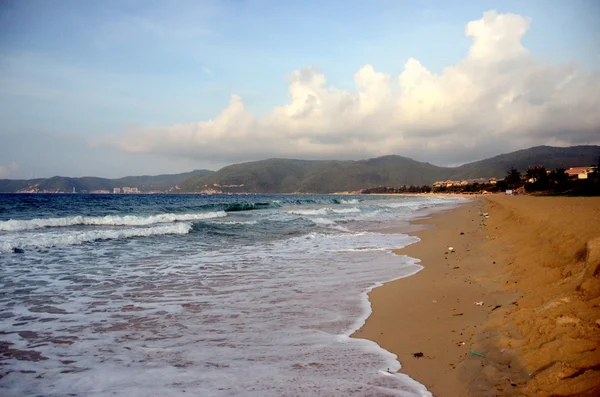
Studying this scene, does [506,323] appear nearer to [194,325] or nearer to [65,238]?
[194,325]

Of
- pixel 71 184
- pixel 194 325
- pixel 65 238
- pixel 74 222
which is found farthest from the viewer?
pixel 71 184

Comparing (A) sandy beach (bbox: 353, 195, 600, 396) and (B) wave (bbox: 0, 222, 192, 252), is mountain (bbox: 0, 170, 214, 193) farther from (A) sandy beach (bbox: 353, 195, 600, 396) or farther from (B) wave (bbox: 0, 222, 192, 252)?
(A) sandy beach (bbox: 353, 195, 600, 396)

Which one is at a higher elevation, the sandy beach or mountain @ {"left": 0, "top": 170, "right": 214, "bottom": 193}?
mountain @ {"left": 0, "top": 170, "right": 214, "bottom": 193}

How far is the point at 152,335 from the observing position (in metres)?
4.98

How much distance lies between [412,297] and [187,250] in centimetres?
958

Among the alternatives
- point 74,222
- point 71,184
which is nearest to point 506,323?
point 74,222

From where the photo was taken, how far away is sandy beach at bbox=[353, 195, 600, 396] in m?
3.05

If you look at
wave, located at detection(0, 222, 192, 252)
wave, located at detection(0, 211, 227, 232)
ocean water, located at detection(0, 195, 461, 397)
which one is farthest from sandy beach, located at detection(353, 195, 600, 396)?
wave, located at detection(0, 211, 227, 232)

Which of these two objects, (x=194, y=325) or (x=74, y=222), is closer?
(x=194, y=325)

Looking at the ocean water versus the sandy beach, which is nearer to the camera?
the sandy beach

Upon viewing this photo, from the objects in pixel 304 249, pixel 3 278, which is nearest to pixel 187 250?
pixel 304 249

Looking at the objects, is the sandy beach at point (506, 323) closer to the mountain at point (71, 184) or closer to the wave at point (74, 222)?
the wave at point (74, 222)

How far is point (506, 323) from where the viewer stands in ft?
14.2

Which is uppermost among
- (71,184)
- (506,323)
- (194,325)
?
(71,184)
